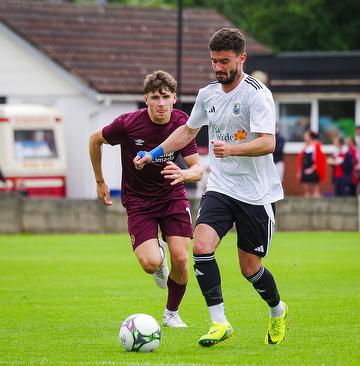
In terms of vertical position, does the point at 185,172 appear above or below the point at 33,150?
above

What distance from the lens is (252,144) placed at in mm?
9391

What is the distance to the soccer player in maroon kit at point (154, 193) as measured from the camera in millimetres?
11375

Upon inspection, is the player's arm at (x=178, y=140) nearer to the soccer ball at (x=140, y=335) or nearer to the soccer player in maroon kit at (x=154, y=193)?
the soccer player in maroon kit at (x=154, y=193)

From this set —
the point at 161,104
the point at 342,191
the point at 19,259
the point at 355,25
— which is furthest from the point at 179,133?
the point at 355,25

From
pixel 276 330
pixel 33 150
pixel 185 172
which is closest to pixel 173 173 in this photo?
pixel 185 172

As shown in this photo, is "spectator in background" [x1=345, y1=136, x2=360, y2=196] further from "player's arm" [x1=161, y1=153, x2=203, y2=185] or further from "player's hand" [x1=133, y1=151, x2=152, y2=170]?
"player's hand" [x1=133, y1=151, x2=152, y2=170]

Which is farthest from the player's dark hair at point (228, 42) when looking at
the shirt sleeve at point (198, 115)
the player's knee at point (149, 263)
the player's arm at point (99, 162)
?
the player's knee at point (149, 263)

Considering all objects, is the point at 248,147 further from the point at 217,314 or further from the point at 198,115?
the point at 217,314

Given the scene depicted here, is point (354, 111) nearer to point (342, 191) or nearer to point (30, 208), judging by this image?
point (342, 191)

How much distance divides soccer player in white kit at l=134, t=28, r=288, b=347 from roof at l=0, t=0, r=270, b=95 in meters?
27.7

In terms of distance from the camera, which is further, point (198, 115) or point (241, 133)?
point (198, 115)

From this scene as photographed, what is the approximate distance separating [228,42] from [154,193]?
2383 mm

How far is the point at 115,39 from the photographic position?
4141 cm

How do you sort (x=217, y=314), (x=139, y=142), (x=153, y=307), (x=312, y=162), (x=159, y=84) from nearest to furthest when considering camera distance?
(x=217, y=314)
(x=159, y=84)
(x=139, y=142)
(x=153, y=307)
(x=312, y=162)
